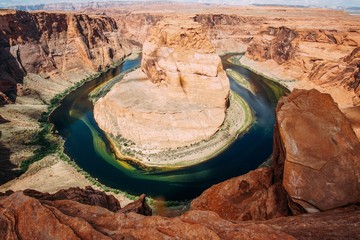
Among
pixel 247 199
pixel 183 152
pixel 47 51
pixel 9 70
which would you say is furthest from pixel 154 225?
pixel 47 51

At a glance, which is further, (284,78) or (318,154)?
(284,78)

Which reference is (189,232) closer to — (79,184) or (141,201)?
(141,201)

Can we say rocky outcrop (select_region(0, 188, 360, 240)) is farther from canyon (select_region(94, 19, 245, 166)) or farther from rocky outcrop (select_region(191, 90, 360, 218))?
canyon (select_region(94, 19, 245, 166))

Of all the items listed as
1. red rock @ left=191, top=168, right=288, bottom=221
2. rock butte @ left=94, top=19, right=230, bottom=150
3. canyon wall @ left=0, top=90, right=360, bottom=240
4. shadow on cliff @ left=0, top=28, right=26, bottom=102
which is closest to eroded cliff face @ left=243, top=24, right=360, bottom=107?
rock butte @ left=94, top=19, right=230, bottom=150

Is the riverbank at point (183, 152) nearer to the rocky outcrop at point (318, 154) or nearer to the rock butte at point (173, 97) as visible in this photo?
the rock butte at point (173, 97)

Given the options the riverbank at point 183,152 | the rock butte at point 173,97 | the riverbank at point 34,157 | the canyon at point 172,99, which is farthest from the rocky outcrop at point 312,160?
the rock butte at point 173,97

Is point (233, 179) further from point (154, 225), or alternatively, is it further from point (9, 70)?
point (9, 70)

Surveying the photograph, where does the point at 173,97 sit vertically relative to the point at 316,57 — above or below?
below
